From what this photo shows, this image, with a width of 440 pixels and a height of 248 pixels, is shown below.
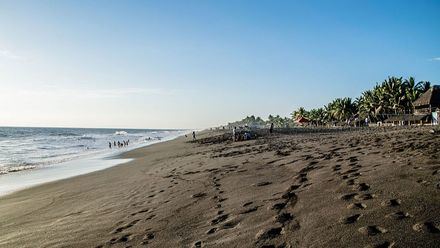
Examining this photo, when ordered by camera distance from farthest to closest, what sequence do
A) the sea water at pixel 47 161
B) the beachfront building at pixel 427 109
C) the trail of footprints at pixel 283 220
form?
the beachfront building at pixel 427 109, the sea water at pixel 47 161, the trail of footprints at pixel 283 220

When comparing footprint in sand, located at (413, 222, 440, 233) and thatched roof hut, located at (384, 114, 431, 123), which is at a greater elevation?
thatched roof hut, located at (384, 114, 431, 123)

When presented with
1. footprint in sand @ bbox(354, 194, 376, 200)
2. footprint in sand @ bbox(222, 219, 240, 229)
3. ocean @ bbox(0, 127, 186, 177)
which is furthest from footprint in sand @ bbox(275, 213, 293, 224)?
ocean @ bbox(0, 127, 186, 177)

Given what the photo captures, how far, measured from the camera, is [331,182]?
6.11m

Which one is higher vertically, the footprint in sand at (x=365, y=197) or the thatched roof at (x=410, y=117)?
the thatched roof at (x=410, y=117)

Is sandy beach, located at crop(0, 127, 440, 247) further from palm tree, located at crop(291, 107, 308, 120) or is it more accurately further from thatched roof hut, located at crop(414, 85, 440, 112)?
palm tree, located at crop(291, 107, 308, 120)

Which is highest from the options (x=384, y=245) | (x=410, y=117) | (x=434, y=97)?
(x=434, y=97)

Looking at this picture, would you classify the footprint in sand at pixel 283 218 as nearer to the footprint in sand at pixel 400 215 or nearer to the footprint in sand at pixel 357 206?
the footprint in sand at pixel 357 206

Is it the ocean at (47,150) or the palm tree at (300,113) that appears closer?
the ocean at (47,150)

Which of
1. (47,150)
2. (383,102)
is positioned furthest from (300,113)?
(47,150)

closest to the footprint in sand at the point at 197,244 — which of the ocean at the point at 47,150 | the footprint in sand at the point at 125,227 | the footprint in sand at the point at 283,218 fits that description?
→ the footprint in sand at the point at 283,218

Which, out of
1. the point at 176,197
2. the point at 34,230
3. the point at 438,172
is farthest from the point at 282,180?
the point at 34,230

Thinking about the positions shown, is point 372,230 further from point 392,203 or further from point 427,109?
point 427,109

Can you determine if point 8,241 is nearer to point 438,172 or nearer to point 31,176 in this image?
point 438,172

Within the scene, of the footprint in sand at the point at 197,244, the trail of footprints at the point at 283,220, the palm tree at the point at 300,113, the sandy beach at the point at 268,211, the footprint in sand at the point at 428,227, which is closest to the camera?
the footprint in sand at the point at 428,227
